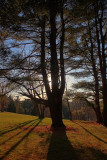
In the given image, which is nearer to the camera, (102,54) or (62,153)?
(62,153)

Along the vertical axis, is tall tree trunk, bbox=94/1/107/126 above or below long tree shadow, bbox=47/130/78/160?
above

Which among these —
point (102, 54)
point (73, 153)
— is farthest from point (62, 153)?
point (102, 54)

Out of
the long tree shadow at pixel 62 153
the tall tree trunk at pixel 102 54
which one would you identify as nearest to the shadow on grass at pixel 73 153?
the long tree shadow at pixel 62 153

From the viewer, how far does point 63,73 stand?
→ 24.1ft

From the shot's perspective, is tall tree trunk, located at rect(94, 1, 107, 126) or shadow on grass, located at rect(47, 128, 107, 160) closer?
shadow on grass, located at rect(47, 128, 107, 160)

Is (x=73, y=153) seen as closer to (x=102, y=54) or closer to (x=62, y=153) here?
(x=62, y=153)

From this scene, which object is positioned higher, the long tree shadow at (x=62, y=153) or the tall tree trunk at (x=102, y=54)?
the tall tree trunk at (x=102, y=54)

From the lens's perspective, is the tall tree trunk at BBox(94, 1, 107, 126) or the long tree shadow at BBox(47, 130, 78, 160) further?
the tall tree trunk at BBox(94, 1, 107, 126)

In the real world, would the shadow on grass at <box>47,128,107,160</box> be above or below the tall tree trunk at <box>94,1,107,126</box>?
below

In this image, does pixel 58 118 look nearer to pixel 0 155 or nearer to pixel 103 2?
pixel 0 155

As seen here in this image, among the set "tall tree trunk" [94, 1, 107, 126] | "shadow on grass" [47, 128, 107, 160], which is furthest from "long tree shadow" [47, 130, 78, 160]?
"tall tree trunk" [94, 1, 107, 126]

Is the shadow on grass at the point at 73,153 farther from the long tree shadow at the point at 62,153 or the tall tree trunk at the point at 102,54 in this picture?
the tall tree trunk at the point at 102,54

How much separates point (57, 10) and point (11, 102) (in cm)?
4740

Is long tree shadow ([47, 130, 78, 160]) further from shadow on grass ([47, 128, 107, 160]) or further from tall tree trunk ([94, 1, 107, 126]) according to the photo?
tall tree trunk ([94, 1, 107, 126])
